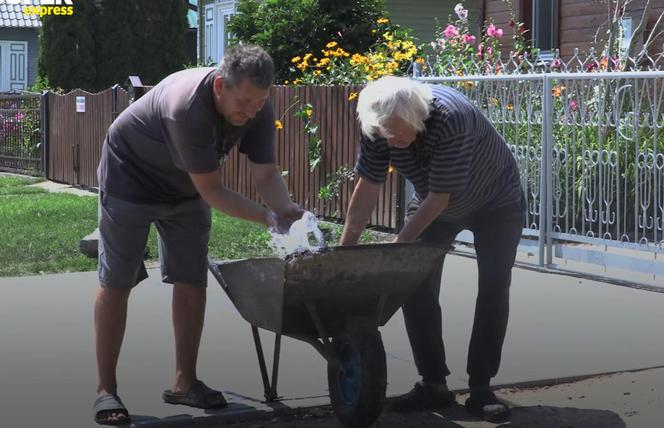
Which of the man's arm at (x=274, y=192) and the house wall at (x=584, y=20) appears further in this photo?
the house wall at (x=584, y=20)

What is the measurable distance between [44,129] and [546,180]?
11.6 meters

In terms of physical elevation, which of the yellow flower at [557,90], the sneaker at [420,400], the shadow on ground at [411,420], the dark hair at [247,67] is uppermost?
the yellow flower at [557,90]

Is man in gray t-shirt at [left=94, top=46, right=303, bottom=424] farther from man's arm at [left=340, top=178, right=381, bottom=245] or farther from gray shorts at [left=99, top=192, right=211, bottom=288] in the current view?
man's arm at [left=340, top=178, right=381, bottom=245]

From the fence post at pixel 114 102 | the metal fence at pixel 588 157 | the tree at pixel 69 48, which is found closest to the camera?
the metal fence at pixel 588 157

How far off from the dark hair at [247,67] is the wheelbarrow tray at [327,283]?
2.34 ft

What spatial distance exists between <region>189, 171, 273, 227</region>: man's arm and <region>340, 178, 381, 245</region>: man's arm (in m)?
0.50

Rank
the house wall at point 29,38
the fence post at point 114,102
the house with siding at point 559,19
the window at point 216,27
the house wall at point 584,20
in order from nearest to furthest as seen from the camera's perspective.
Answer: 1. the house wall at point 584,20
2. the house with siding at point 559,19
3. the fence post at point 114,102
4. the window at point 216,27
5. the house wall at point 29,38

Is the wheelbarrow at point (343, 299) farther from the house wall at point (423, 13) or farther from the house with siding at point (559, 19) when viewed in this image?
the house wall at point (423, 13)

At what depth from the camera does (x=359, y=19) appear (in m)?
16.6

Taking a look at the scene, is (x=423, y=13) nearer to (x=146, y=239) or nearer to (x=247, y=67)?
(x=146, y=239)

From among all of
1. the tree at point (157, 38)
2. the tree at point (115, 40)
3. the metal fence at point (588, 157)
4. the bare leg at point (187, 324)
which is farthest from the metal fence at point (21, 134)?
the bare leg at point (187, 324)

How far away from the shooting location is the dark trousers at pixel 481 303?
5465 mm

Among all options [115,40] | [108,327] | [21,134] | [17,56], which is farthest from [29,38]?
[108,327]

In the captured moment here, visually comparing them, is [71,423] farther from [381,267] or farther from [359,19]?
[359,19]
